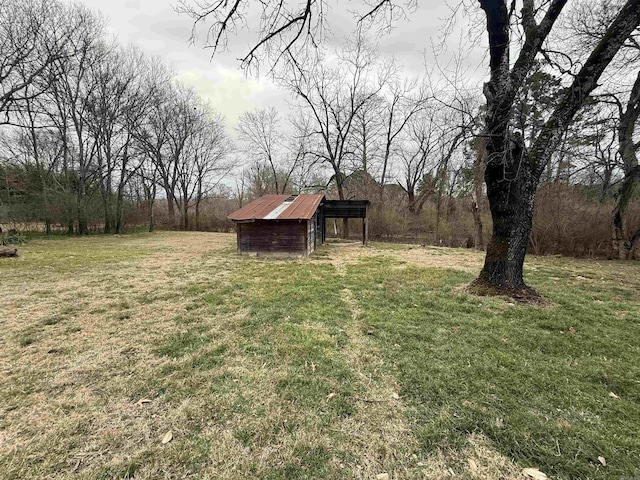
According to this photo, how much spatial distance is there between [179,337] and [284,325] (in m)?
1.30

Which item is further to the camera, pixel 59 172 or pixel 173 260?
pixel 59 172

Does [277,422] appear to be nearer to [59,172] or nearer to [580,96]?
[580,96]

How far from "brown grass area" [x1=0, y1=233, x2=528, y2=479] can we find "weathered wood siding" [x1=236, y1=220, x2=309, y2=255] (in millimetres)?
5666

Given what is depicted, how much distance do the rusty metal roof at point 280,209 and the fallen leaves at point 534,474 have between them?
8.33 m

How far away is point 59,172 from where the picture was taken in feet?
59.4

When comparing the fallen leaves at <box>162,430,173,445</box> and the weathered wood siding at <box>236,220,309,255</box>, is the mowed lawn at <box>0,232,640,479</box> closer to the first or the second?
the fallen leaves at <box>162,430,173,445</box>

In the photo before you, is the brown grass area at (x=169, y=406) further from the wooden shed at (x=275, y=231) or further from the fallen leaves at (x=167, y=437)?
the wooden shed at (x=275, y=231)

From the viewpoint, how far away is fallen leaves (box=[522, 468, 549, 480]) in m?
1.52

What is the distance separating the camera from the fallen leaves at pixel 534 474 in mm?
1523

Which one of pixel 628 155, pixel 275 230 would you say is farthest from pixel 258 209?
pixel 628 155

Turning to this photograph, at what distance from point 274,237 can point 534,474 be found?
29.6ft

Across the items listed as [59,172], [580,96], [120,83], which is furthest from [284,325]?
[59,172]

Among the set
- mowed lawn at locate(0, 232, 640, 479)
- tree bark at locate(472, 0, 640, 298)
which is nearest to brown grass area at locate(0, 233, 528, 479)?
mowed lawn at locate(0, 232, 640, 479)

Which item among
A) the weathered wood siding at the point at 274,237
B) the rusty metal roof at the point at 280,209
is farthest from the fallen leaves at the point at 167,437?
the weathered wood siding at the point at 274,237
